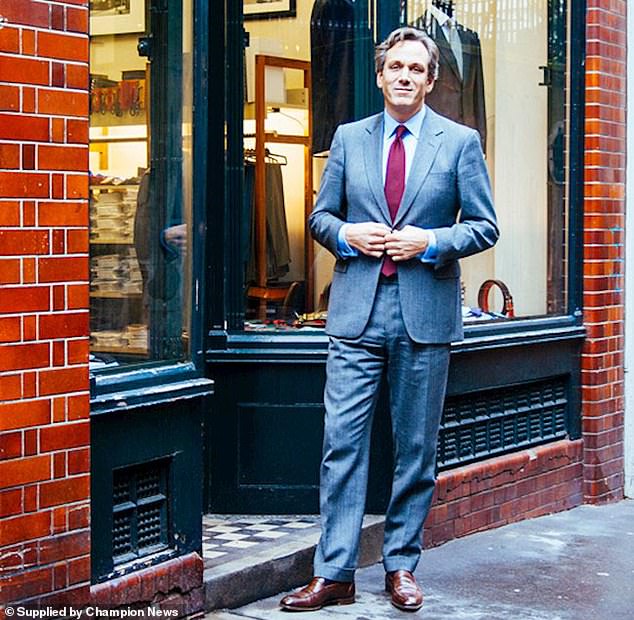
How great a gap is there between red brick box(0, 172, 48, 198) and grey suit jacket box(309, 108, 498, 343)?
128 centimetres

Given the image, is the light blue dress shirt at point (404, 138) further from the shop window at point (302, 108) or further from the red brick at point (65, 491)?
the red brick at point (65, 491)

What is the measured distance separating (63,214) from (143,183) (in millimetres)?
785

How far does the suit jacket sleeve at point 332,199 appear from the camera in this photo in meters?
5.19

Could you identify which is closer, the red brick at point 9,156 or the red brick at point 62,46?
the red brick at point 9,156

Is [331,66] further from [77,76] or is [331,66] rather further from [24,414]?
[24,414]

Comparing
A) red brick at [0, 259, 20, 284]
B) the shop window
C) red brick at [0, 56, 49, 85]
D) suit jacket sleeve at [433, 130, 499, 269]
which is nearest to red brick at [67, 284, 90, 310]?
red brick at [0, 259, 20, 284]

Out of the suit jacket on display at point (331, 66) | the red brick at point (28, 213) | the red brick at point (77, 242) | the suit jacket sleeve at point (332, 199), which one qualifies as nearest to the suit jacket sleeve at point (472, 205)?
the suit jacket sleeve at point (332, 199)

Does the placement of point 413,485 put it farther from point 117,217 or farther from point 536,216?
point 536,216

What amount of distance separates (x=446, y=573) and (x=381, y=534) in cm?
34

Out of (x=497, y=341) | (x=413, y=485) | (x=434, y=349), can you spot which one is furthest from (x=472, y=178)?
(x=497, y=341)

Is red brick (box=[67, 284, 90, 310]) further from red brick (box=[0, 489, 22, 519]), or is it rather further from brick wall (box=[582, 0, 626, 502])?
brick wall (box=[582, 0, 626, 502])

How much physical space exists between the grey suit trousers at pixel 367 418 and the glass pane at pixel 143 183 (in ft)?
2.12

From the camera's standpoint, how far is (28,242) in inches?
165

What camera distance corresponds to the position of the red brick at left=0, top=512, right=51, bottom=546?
416 cm
